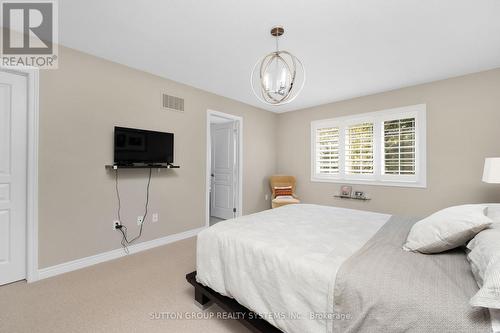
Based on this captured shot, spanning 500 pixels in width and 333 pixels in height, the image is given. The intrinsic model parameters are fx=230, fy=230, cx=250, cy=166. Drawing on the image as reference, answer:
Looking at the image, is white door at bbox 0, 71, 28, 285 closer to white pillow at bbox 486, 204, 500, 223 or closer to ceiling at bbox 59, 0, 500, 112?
ceiling at bbox 59, 0, 500, 112

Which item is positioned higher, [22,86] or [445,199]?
[22,86]

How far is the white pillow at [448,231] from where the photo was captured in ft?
4.19

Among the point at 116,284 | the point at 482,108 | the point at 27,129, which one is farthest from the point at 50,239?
the point at 482,108

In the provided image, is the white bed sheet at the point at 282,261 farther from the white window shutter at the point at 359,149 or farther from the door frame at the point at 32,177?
the white window shutter at the point at 359,149

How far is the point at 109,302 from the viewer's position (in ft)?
6.58

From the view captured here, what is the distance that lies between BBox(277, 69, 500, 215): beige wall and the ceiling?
275 millimetres

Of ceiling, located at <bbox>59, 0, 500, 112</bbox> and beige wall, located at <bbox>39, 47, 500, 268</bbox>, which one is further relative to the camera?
beige wall, located at <bbox>39, 47, 500, 268</bbox>

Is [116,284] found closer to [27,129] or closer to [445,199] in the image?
[27,129]

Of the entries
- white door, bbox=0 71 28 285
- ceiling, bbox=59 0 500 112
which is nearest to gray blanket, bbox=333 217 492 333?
ceiling, bbox=59 0 500 112

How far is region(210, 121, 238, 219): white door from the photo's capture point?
4.70 metres

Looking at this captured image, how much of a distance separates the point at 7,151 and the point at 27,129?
0.27 metres

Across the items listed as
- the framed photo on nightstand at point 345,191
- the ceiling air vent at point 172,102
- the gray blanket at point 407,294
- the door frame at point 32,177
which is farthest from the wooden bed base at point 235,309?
the framed photo on nightstand at point 345,191

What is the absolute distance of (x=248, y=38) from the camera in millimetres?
2381

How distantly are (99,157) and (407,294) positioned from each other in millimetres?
3188
